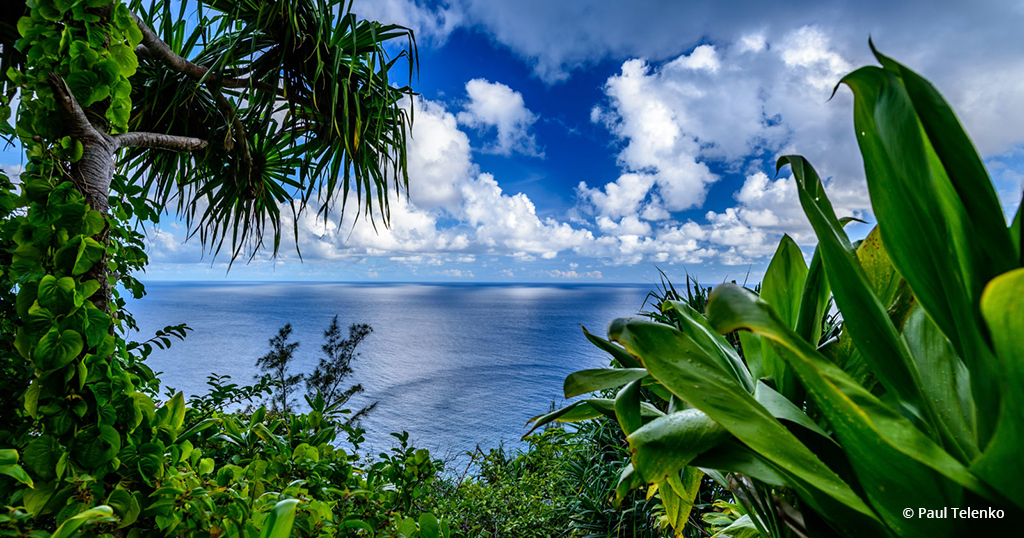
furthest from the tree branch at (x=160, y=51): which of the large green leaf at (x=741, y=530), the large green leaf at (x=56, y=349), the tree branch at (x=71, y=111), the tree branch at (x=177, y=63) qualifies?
the large green leaf at (x=741, y=530)

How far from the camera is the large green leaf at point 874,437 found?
286 millimetres

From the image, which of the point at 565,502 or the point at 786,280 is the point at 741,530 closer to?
the point at 786,280

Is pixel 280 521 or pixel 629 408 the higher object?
pixel 629 408

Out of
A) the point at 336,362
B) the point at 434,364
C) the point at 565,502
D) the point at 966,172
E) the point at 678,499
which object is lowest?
the point at 434,364

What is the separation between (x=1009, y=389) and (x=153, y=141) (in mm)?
1787

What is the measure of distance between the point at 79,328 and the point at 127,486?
28 centimetres

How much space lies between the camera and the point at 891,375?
391mm

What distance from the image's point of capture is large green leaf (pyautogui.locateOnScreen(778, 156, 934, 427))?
0.38 m

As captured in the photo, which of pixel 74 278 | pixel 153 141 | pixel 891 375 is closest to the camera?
pixel 891 375

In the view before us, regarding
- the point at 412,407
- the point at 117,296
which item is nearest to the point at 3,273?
the point at 117,296

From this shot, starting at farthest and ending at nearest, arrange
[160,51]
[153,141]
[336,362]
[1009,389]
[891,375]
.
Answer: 1. [336,362]
2. [160,51]
3. [153,141]
4. [891,375]
5. [1009,389]

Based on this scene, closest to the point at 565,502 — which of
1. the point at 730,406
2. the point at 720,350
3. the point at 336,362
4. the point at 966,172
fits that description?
the point at 720,350

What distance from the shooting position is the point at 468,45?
617 inches

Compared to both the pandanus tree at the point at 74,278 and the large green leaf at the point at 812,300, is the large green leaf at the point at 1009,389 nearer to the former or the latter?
the large green leaf at the point at 812,300
